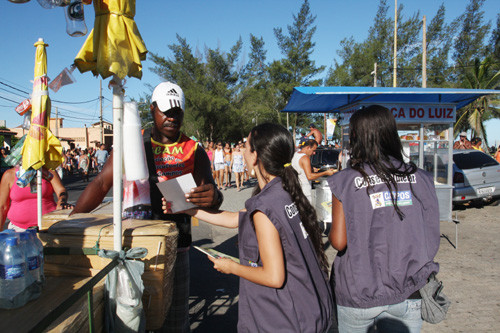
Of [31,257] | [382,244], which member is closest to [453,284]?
[382,244]

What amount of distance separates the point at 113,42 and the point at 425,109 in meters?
6.60

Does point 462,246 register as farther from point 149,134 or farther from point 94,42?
point 94,42

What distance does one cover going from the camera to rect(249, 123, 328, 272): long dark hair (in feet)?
5.97

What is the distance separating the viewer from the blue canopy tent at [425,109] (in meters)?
6.27

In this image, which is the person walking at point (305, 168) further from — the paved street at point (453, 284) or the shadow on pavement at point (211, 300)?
the shadow on pavement at point (211, 300)

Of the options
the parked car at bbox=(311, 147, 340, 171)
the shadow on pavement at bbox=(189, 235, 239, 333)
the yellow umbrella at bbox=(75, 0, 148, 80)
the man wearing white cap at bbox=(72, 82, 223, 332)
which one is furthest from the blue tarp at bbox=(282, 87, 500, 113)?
the parked car at bbox=(311, 147, 340, 171)

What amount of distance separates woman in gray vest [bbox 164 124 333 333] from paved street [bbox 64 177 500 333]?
0.34 m

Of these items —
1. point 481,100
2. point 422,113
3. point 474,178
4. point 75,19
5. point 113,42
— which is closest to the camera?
point 113,42

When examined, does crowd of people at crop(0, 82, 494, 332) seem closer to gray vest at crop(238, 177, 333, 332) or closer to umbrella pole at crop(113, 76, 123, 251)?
gray vest at crop(238, 177, 333, 332)

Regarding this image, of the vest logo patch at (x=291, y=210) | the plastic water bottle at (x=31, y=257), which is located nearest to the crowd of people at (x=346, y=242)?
the vest logo patch at (x=291, y=210)

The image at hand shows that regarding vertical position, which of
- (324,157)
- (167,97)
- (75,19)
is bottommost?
(324,157)

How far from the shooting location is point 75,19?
6.84ft

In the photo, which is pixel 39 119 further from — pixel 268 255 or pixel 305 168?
pixel 305 168

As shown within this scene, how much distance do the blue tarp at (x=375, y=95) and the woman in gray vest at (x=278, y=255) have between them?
4.07 metres
